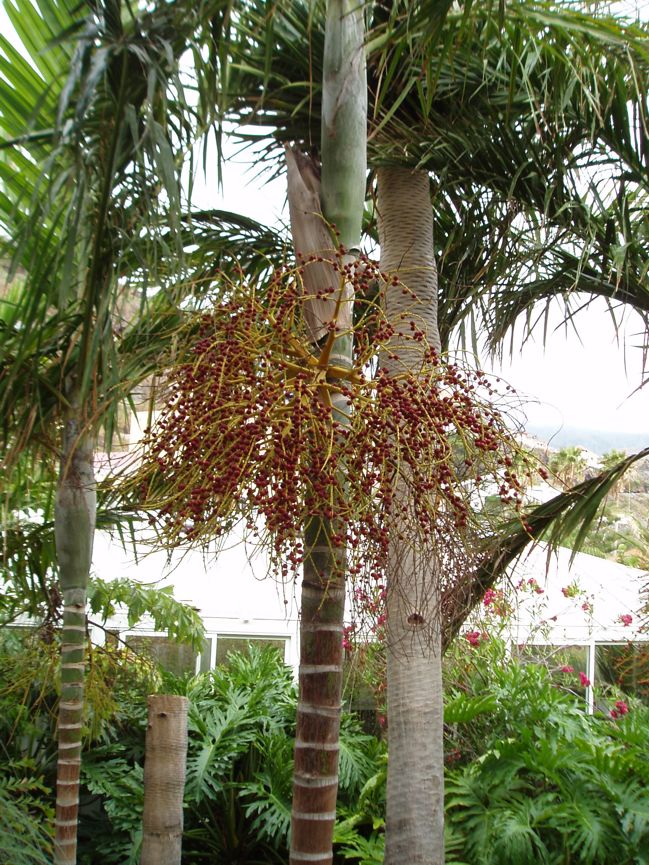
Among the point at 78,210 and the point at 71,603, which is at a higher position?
the point at 78,210

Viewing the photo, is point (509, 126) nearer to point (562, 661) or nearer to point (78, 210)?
point (78, 210)

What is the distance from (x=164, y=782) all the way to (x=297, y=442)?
2.30 meters

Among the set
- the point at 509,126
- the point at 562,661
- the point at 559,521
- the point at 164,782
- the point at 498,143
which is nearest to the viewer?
the point at 509,126

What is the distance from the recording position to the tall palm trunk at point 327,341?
85.6 inches

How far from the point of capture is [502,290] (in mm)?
4824

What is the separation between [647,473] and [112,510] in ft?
193

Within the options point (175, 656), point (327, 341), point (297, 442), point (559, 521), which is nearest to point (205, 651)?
point (175, 656)

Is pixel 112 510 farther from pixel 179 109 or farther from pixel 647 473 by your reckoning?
pixel 647 473

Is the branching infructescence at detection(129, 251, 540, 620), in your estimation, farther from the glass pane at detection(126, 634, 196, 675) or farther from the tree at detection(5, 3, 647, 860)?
the glass pane at detection(126, 634, 196, 675)

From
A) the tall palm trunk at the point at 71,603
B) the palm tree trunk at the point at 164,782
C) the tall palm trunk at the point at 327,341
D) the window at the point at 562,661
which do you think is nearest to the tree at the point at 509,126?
the tall palm trunk at the point at 327,341

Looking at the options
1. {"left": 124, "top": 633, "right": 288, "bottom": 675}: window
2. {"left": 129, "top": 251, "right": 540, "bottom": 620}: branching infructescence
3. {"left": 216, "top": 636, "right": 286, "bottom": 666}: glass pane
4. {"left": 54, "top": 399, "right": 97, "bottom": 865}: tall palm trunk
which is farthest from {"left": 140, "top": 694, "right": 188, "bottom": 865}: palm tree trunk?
{"left": 216, "top": 636, "right": 286, "bottom": 666}: glass pane

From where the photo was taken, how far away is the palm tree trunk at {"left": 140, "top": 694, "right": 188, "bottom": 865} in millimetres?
3516

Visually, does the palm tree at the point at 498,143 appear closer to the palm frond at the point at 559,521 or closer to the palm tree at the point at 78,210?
the palm frond at the point at 559,521

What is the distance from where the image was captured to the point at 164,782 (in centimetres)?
356
